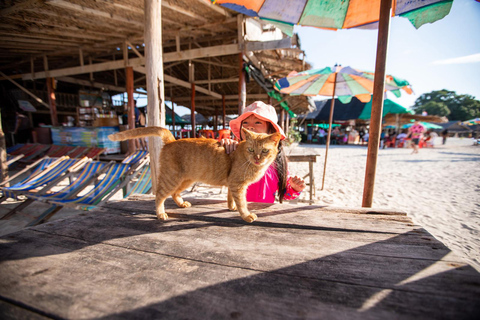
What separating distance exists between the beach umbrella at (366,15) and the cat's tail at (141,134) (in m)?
1.61

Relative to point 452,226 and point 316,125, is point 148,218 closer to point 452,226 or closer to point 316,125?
point 452,226

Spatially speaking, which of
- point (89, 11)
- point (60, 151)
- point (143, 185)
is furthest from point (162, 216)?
point (60, 151)

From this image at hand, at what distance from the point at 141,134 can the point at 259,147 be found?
117 cm

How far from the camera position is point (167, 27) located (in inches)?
227

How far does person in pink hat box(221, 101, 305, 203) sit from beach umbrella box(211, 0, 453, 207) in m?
0.73

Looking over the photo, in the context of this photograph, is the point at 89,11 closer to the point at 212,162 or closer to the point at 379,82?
the point at 212,162

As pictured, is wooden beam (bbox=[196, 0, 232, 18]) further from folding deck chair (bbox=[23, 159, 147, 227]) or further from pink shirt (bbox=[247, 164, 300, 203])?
pink shirt (bbox=[247, 164, 300, 203])

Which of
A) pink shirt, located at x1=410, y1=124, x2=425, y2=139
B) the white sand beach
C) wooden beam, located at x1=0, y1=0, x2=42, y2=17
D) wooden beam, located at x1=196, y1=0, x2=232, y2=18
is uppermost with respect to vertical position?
wooden beam, located at x1=196, y1=0, x2=232, y2=18

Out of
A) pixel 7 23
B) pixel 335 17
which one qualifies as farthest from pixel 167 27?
pixel 335 17

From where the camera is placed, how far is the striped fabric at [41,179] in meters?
3.67

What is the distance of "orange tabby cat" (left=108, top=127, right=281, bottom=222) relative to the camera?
1.72 metres

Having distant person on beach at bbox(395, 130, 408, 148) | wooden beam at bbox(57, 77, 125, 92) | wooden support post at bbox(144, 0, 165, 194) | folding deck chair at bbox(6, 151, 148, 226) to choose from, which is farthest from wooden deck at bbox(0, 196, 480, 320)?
distant person on beach at bbox(395, 130, 408, 148)

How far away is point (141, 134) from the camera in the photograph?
1.92 m

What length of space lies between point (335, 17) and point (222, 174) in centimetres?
228
